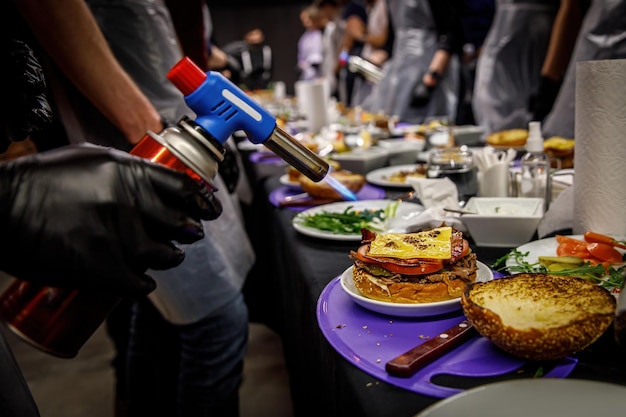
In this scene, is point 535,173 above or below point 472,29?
below

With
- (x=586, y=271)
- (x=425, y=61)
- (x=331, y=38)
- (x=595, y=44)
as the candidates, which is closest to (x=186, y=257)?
(x=586, y=271)

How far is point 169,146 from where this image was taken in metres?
0.65

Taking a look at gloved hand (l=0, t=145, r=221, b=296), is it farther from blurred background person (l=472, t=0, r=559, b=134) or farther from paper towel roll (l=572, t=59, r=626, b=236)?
blurred background person (l=472, t=0, r=559, b=134)

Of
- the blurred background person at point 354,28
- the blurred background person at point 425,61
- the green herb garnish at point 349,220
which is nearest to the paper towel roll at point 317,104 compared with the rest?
the blurred background person at point 425,61

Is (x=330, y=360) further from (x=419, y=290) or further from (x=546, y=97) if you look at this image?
(x=546, y=97)

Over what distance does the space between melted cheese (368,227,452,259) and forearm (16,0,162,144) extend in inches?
31.3

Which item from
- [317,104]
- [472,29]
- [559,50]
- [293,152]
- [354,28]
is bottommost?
[317,104]

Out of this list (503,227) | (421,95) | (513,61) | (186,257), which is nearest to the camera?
(503,227)

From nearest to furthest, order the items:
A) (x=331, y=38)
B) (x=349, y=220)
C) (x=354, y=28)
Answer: (x=349, y=220)
(x=354, y=28)
(x=331, y=38)

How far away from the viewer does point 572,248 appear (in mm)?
902

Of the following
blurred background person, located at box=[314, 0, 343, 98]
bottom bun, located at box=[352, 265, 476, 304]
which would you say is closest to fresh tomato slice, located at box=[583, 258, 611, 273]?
bottom bun, located at box=[352, 265, 476, 304]

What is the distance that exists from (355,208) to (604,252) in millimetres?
634

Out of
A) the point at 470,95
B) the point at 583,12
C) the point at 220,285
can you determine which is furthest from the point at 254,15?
the point at 220,285

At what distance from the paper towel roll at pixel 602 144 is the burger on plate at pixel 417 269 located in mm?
333
